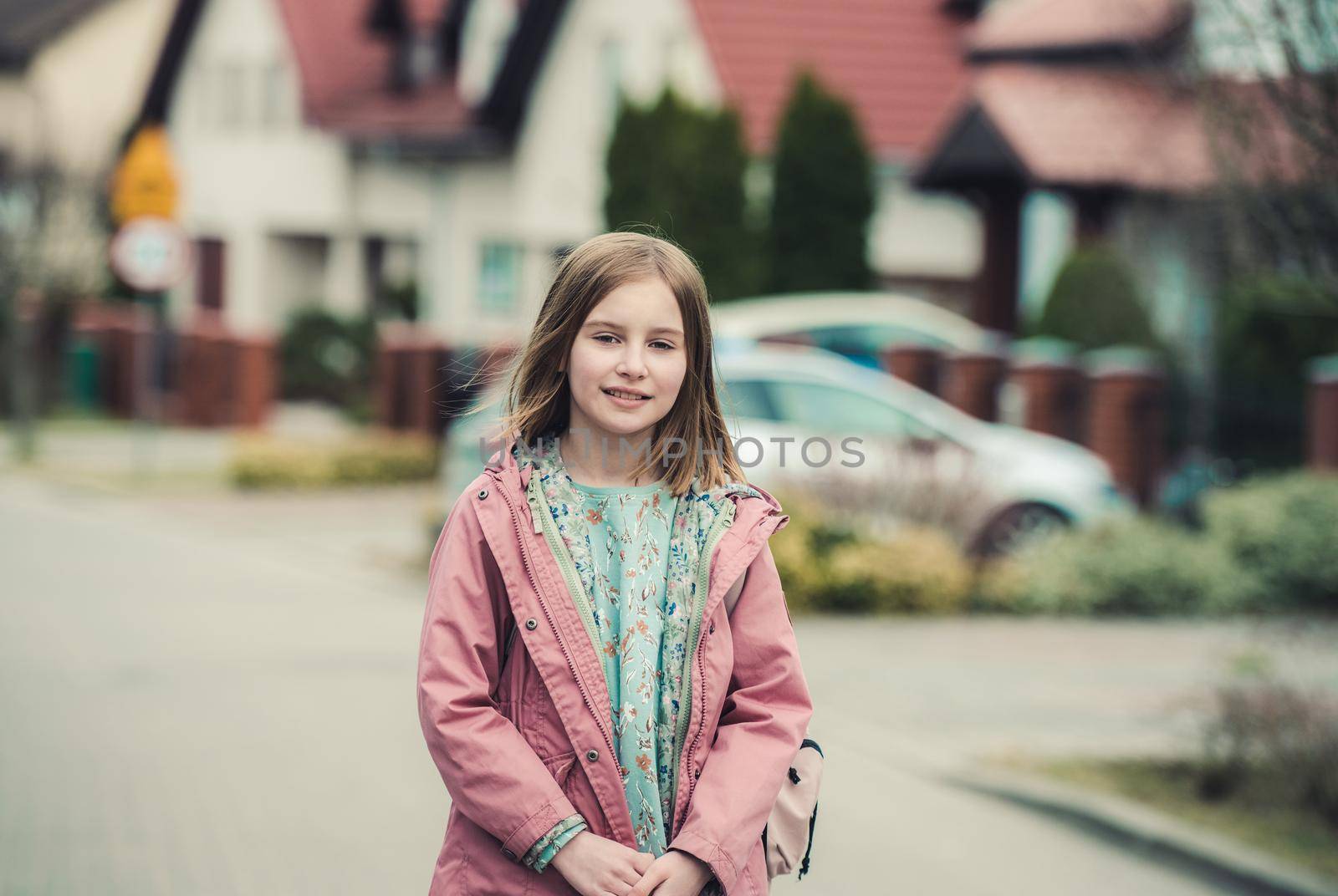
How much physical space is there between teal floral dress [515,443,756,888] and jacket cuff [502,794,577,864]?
16cm

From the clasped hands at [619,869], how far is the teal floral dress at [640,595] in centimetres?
10

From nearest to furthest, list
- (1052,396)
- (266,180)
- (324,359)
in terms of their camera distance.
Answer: (1052,396), (324,359), (266,180)

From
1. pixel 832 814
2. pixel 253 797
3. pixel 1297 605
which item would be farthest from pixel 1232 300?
pixel 253 797

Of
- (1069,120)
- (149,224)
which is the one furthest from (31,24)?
(1069,120)

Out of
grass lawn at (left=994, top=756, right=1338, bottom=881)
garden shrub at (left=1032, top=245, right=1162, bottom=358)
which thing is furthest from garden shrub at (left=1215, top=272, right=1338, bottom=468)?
grass lawn at (left=994, top=756, right=1338, bottom=881)

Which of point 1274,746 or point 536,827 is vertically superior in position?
point 536,827

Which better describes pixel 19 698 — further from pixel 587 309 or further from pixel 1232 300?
pixel 1232 300

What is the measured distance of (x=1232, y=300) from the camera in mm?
15914

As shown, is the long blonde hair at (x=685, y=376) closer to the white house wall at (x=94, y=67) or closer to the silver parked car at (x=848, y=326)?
the silver parked car at (x=848, y=326)

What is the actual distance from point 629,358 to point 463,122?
91.6 feet

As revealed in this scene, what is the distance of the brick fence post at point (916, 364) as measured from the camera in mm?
17828

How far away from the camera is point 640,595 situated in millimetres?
3082

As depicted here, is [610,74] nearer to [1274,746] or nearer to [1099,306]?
[1099,306]

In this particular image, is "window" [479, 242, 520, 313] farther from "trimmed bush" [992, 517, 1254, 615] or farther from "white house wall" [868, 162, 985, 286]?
"trimmed bush" [992, 517, 1254, 615]
